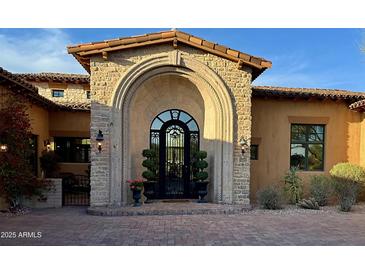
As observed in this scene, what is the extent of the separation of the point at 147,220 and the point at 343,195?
23.9 ft

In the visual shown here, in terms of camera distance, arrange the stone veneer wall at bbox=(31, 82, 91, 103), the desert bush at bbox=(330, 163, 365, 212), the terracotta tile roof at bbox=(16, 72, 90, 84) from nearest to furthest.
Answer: the desert bush at bbox=(330, 163, 365, 212) → the terracotta tile roof at bbox=(16, 72, 90, 84) → the stone veneer wall at bbox=(31, 82, 91, 103)

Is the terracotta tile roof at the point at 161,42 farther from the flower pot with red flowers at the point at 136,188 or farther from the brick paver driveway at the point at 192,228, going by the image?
the brick paver driveway at the point at 192,228

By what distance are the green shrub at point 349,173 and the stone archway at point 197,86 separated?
4.48 meters

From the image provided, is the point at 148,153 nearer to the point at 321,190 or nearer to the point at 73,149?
the point at 73,149

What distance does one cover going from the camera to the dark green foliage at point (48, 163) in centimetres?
1096

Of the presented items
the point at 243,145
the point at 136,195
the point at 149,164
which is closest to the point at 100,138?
the point at 149,164

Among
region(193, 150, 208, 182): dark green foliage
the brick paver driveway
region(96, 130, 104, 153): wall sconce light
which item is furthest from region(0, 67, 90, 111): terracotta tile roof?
region(193, 150, 208, 182): dark green foliage

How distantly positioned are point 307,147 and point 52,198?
10539mm

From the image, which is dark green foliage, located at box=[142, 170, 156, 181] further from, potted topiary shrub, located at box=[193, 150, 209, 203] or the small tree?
the small tree

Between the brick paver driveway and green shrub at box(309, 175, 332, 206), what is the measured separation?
1244mm

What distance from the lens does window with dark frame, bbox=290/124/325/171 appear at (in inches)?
428

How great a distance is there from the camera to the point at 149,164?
8930 mm

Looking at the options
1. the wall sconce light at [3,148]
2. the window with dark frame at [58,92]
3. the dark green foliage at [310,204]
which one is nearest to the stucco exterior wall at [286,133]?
the dark green foliage at [310,204]

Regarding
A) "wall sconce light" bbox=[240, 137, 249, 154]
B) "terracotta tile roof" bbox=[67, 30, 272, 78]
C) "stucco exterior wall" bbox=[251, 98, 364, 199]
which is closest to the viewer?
"terracotta tile roof" bbox=[67, 30, 272, 78]
